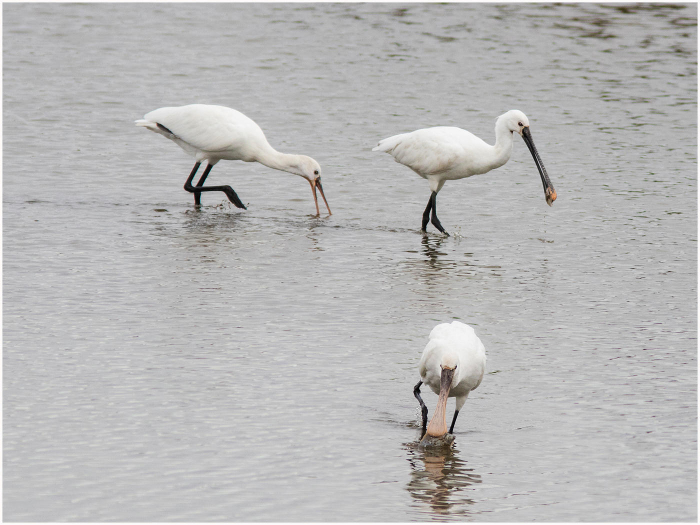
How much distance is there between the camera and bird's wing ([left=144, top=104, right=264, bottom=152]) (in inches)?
552

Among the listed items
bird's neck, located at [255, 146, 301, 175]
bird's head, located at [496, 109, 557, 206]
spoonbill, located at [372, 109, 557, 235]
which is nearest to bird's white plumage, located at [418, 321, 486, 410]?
spoonbill, located at [372, 109, 557, 235]

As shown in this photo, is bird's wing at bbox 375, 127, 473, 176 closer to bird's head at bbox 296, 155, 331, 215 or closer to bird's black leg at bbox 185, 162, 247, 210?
bird's head at bbox 296, 155, 331, 215

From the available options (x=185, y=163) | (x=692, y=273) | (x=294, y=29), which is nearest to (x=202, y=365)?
(x=692, y=273)

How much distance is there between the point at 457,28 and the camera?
26.7 m

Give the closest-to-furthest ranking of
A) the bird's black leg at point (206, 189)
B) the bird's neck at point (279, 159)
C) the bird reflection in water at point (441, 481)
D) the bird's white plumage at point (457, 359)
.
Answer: the bird reflection in water at point (441, 481) → the bird's white plumage at point (457, 359) → the bird's black leg at point (206, 189) → the bird's neck at point (279, 159)

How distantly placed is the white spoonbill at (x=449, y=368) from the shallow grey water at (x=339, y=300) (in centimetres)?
17

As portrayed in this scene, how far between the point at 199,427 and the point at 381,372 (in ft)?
5.05

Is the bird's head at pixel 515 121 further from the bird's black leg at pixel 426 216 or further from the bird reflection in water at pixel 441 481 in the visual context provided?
the bird reflection in water at pixel 441 481

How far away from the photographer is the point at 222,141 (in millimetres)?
14000

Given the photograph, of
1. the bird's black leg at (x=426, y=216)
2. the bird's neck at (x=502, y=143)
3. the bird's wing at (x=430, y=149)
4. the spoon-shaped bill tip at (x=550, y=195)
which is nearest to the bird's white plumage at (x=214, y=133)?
the bird's wing at (x=430, y=149)

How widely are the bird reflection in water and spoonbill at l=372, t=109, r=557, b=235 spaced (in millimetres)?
5849

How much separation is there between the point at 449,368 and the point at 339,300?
3.04 m

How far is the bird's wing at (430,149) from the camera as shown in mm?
13070

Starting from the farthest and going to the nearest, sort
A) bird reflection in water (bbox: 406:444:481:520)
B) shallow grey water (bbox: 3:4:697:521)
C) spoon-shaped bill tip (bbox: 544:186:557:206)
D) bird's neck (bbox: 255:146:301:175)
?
bird's neck (bbox: 255:146:301:175), spoon-shaped bill tip (bbox: 544:186:557:206), shallow grey water (bbox: 3:4:697:521), bird reflection in water (bbox: 406:444:481:520)
